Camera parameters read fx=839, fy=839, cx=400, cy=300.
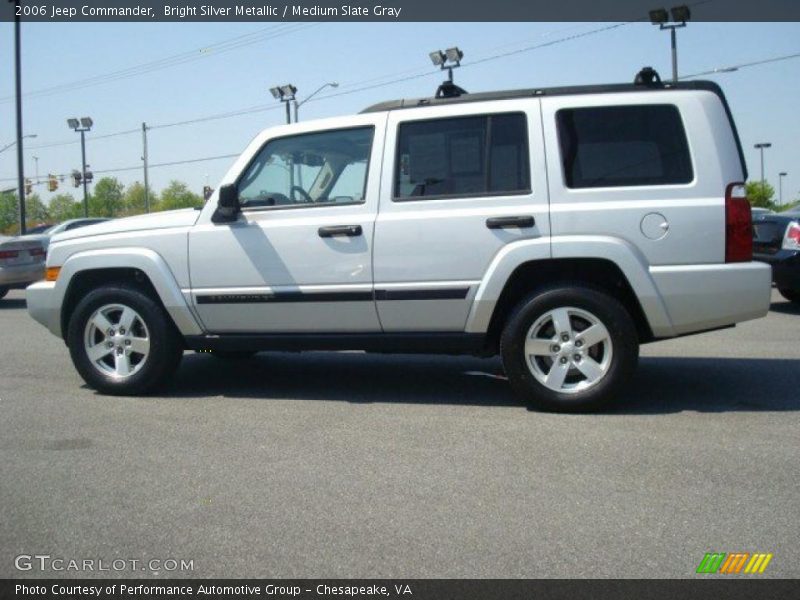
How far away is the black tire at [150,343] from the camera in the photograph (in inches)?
248

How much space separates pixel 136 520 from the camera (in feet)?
12.6

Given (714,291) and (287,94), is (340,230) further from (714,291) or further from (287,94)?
(287,94)

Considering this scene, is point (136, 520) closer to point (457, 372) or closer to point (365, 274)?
point (365, 274)

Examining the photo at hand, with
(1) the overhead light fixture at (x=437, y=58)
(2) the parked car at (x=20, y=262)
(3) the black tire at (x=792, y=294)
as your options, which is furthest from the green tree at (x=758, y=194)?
(2) the parked car at (x=20, y=262)

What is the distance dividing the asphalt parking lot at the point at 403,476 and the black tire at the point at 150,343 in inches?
7.1

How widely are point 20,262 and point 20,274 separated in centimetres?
22

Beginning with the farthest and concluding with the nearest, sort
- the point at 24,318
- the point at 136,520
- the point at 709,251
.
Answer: the point at 24,318
the point at 709,251
the point at 136,520

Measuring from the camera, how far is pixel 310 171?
6113 mm

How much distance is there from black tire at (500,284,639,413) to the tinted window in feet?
2.61
